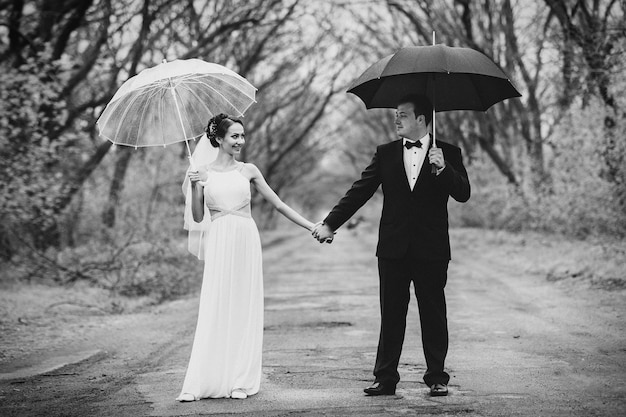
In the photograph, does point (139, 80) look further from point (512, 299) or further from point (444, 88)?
point (512, 299)

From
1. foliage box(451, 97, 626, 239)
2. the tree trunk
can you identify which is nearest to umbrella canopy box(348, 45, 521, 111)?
foliage box(451, 97, 626, 239)

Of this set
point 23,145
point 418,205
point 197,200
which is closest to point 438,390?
point 418,205

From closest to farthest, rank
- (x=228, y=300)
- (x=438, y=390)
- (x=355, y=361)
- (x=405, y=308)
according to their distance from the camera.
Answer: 1. (x=438, y=390)
2. (x=405, y=308)
3. (x=228, y=300)
4. (x=355, y=361)

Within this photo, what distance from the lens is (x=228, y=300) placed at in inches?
247

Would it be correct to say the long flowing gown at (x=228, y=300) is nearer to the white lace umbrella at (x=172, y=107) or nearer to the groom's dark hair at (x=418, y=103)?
the white lace umbrella at (x=172, y=107)

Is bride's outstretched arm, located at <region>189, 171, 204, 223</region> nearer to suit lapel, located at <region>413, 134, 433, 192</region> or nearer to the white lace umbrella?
the white lace umbrella

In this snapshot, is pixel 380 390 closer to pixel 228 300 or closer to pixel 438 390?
pixel 438 390

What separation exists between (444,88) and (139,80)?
8.13 ft

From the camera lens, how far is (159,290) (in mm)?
14383

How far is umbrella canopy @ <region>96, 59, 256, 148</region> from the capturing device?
22.3 feet

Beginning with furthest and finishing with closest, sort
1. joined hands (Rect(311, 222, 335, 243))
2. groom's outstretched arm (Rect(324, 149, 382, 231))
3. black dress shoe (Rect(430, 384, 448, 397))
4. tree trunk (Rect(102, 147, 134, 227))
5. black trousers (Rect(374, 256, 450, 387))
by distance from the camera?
tree trunk (Rect(102, 147, 134, 227)) → joined hands (Rect(311, 222, 335, 243)) → groom's outstretched arm (Rect(324, 149, 382, 231)) → black trousers (Rect(374, 256, 450, 387)) → black dress shoe (Rect(430, 384, 448, 397))

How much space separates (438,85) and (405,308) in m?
1.85

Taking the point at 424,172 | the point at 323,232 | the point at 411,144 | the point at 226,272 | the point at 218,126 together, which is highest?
the point at 218,126

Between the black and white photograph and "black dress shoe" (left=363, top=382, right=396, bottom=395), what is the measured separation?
0.03 meters
